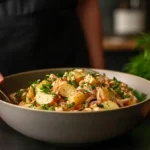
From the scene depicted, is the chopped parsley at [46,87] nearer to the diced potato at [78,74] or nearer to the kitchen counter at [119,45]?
the diced potato at [78,74]

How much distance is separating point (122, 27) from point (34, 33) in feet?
5.37

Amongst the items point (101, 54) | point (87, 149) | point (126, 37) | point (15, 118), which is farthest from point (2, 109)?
point (126, 37)

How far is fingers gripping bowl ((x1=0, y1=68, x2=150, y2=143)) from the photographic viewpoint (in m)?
0.91

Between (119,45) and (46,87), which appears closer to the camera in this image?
(46,87)

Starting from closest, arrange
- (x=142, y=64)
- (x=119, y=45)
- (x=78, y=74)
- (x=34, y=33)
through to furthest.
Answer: (x=78, y=74) < (x=142, y=64) < (x=34, y=33) < (x=119, y=45)

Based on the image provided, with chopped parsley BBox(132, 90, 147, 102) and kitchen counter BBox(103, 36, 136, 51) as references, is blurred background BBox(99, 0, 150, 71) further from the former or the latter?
chopped parsley BBox(132, 90, 147, 102)

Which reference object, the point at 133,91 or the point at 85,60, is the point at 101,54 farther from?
the point at 133,91

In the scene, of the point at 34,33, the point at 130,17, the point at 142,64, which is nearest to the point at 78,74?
the point at 142,64

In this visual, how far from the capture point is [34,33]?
4.95ft

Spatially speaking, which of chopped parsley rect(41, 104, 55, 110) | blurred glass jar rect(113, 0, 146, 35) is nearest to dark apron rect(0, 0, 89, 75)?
chopped parsley rect(41, 104, 55, 110)

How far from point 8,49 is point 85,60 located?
335 mm

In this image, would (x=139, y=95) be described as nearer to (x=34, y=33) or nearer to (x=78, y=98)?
(x=78, y=98)

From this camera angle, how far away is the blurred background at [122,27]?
115 inches

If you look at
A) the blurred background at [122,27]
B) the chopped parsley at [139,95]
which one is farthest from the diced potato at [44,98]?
the blurred background at [122,27]
